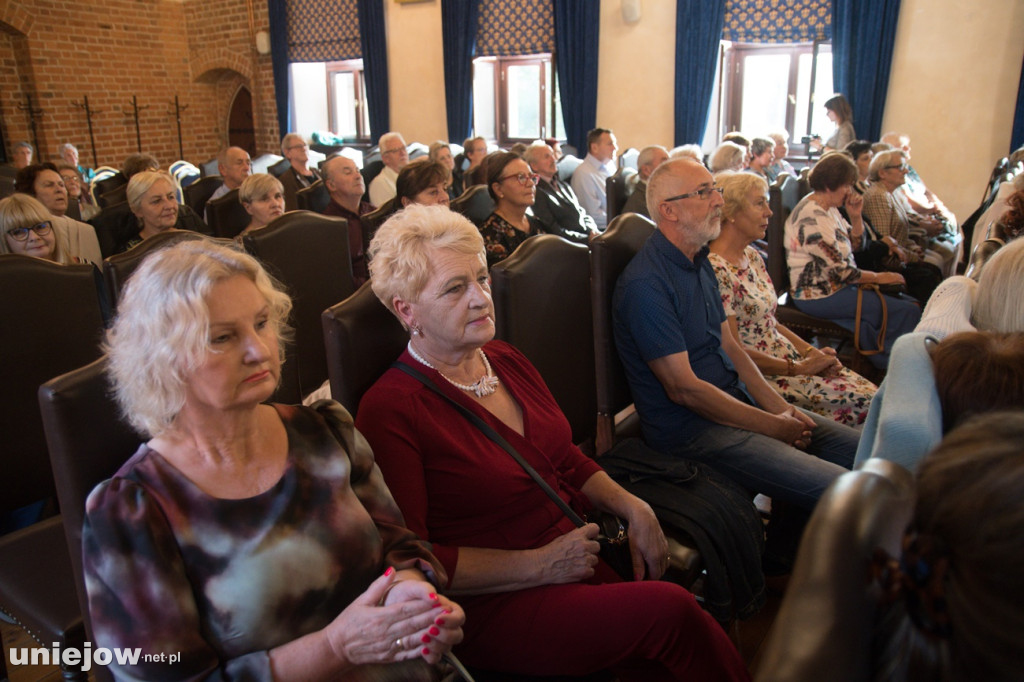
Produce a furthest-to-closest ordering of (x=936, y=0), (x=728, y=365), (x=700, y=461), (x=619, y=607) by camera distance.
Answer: (x=936, y=0) → (x=728, y=365) → (x=700, y=461) → (x=619, y=607)

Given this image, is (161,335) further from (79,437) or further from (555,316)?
(555,316)

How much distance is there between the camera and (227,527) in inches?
42.8

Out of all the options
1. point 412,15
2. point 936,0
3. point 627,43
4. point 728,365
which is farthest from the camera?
point 412,15

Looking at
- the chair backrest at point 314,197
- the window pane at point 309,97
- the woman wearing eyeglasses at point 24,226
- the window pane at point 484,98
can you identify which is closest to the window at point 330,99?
the window pane at point 309,97

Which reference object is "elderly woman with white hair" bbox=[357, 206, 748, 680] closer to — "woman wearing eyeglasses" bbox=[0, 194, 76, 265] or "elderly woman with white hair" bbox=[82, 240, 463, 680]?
"elderly woman with white hair" bbox=[82, 240, 463, 680]

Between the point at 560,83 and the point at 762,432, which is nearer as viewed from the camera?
the point at 762,432

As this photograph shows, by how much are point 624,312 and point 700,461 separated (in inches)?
18.3

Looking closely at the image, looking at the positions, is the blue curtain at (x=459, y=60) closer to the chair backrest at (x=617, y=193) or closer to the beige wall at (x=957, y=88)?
the beige wall at (x=957, y=88)

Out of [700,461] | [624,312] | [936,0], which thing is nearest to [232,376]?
[624,312]

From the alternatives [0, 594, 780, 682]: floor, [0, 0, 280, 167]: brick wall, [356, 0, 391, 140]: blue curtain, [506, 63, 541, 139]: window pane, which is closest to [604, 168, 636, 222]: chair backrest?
[0, 594, 780, 682]: floor

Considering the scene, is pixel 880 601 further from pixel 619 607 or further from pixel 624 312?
pixel 624 312

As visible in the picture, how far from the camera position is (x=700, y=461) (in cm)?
205

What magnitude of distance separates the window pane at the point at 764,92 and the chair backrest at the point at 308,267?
21.2 feet

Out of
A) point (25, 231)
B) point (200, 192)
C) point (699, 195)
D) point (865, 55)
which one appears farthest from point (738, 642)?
point (865, 55)
